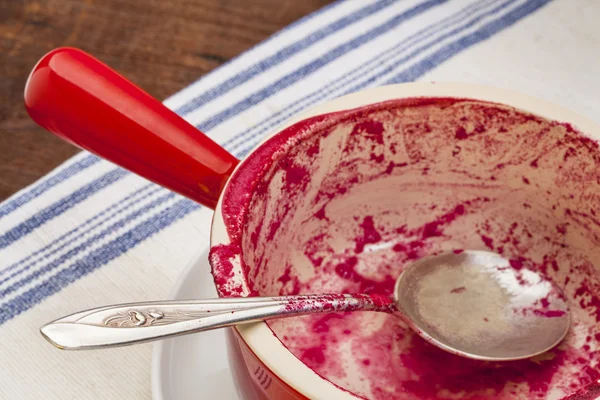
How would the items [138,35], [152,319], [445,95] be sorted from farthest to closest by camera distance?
1. [138,35]
2. [445,95]
3. [152,319]

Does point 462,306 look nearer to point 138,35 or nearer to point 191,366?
point 191,366

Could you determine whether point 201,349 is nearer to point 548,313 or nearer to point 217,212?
point 217,212

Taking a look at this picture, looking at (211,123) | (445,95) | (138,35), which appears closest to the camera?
(445,95)

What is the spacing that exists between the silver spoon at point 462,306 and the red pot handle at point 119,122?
105 millimetres

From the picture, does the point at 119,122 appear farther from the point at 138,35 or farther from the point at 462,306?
the point at 138,35

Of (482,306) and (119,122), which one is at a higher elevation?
(119,122)

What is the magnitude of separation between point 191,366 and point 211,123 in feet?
0.92

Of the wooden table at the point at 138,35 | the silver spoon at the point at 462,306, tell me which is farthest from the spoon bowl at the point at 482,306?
the wooden table at the point at 138,35

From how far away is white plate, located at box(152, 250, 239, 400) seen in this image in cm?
47

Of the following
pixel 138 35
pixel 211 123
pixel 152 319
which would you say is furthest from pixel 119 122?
pixel 138 35

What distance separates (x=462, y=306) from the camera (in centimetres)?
49

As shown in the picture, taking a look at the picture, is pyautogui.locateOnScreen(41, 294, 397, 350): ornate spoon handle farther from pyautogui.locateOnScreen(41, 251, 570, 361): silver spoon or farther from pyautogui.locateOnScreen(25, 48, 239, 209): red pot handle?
pyautogui.locateOnScreen(25, 48, 239, 209): red pot handle

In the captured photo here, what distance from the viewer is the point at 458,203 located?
534mm

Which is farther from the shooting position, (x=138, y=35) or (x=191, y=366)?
(x=138, y=35)
